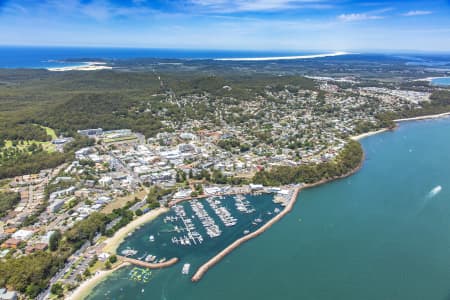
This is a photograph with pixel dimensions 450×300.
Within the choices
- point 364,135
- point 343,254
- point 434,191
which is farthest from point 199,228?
point 364,135

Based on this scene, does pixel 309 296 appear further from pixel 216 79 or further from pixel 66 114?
pixel 216 79

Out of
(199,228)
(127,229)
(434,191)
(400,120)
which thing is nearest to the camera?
(127,229)

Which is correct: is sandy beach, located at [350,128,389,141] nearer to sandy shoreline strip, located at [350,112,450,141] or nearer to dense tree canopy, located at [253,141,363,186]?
sandy shoreline strip, located at [350,112,450,141]

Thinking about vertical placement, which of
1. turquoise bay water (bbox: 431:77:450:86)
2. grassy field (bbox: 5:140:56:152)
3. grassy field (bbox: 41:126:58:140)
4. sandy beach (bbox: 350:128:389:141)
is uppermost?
turquoise bay water (bbox: 431:77:450:86)

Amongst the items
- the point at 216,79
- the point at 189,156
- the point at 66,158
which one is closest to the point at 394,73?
the point at 216,79

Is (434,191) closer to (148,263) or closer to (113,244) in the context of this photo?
(148,263)

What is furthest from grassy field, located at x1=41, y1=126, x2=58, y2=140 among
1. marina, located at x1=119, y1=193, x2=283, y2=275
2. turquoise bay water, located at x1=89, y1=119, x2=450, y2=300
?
turquoise bay water, located at x1=89, y1=119, x2=450, y2=300

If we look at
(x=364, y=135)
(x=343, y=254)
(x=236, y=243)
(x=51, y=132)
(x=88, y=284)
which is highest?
(x=51, y=132)
